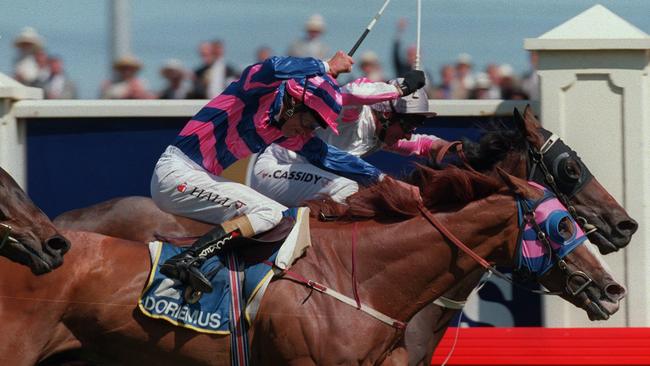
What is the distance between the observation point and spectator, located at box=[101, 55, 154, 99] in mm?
8047

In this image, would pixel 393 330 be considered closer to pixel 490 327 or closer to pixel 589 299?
pixel 589 299

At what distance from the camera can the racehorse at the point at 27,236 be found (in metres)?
4.59

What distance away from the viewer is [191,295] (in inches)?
191

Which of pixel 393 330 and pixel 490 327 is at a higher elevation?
pixel 393 330

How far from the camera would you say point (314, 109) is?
16.8 ft

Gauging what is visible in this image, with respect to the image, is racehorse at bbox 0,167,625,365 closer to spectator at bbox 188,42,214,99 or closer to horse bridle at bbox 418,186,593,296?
horse bridle at bbox 418,186,593,296

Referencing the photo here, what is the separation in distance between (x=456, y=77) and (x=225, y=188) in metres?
4.37

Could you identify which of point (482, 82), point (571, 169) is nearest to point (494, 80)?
point (482, 82)

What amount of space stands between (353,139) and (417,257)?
4.65 feet

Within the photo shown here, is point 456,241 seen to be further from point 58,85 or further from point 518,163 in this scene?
point 58,85

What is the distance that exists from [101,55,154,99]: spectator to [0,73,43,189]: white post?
3.41 ft

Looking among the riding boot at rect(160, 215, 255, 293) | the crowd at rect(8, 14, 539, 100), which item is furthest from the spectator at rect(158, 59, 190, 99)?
the riding boot at rect(160, 215, 255, 293)

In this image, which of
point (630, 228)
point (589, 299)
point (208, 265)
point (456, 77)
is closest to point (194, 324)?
point (208, 265)

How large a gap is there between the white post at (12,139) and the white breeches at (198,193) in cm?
217
